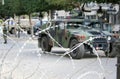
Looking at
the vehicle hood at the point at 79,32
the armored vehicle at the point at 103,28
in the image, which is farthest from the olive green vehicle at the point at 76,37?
the armored vehicle at the point at 103,28

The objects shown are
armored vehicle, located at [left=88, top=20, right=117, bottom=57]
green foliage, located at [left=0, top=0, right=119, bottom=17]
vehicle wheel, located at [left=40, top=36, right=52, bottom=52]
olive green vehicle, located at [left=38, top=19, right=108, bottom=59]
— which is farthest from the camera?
green foliage, located at [left=0, top=0, right=119, bottom=17]

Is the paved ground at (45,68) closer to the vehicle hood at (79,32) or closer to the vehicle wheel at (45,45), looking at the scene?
the vehicle hood at (79,32)

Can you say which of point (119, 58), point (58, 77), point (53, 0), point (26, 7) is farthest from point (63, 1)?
point (119, 58)

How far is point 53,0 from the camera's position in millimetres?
32344

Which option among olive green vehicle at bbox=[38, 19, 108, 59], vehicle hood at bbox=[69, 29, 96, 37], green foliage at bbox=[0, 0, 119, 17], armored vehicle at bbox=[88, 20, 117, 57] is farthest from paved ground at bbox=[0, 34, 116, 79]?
green foliage at bbox=[0, 0, 119, 17]

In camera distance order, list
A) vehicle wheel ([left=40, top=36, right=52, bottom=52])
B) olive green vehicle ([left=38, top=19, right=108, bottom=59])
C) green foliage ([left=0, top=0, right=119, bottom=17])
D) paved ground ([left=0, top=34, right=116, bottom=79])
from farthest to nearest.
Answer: green foliage ([left=0, top=0, right=119, bottom=17])
vehicle wheel ([left=40, top=36, right=52, bottom=52])
olive green vehicle ([left=38, top=19, right=108, bottom=59])
paved ground ([left=0, top=34, right=116, bottom=79])

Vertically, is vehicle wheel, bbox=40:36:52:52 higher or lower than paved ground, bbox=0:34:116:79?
lower

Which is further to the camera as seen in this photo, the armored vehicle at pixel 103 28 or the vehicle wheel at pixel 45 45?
the vehicle wheel at pixel 45 45

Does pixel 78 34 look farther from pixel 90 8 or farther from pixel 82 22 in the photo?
pixel 90 8

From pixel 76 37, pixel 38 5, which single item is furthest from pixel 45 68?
pixel 38 5

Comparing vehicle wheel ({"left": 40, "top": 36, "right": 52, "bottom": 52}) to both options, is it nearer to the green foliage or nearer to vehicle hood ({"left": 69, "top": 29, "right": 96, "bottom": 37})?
Result: vehicle hood ({"left": 69, "top": 29, "right": 96, "bottom": 37})

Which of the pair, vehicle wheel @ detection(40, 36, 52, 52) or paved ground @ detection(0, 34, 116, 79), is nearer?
paved ground @ detection(0, 34, 116, 79)

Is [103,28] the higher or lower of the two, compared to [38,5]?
higher

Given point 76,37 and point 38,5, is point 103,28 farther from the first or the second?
point 38,5
